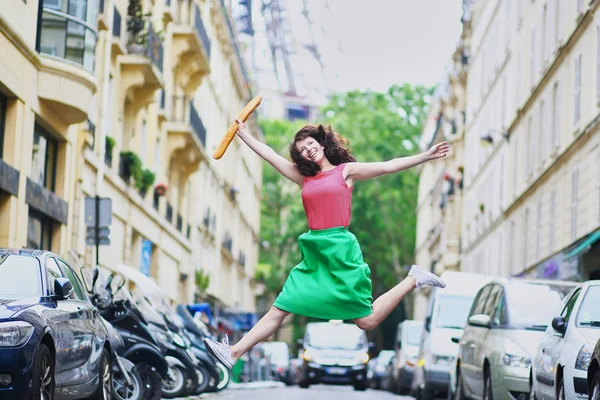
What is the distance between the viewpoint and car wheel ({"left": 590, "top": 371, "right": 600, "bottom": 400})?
10297 mm

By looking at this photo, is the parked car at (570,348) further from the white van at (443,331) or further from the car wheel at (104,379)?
the white van at (443,331)

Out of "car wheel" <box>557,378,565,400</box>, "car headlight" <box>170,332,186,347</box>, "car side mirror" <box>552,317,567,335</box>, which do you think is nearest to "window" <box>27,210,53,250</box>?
"car headlight" <box>170,332,186,347</box>

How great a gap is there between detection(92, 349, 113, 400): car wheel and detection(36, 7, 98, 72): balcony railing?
11046 mm

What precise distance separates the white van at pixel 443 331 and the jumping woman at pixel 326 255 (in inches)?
527

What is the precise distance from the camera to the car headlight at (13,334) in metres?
10.2

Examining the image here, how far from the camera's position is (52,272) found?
483 inches

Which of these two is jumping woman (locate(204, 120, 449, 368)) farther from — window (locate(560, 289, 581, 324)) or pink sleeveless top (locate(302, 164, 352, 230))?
window (locate(560, 289, 581, 324))

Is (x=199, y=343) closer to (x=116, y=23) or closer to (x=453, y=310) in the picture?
(x=453, y=310)

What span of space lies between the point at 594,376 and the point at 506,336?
514cm

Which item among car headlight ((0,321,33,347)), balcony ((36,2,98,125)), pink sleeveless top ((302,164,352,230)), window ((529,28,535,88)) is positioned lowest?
car headlight ((0,321,33,347))

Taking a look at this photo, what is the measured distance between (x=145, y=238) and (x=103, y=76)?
863cm

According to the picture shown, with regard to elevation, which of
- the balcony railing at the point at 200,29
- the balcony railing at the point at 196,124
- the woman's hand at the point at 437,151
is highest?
the balcony railing at the point at 200,29

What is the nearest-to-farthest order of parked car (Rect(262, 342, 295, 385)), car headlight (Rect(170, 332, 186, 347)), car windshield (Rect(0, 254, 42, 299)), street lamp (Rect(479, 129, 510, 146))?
car windshield (Rect(0, 254, 42, 299))
car headlight (Rect(170, 332, 186, 347))
street lamp (Rect(479, 129, 510, 146))
parked car (Rect(262, 342, 295, 385))

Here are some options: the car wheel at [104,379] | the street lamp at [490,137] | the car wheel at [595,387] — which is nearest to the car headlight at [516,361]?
the car wheel at [595,387]
